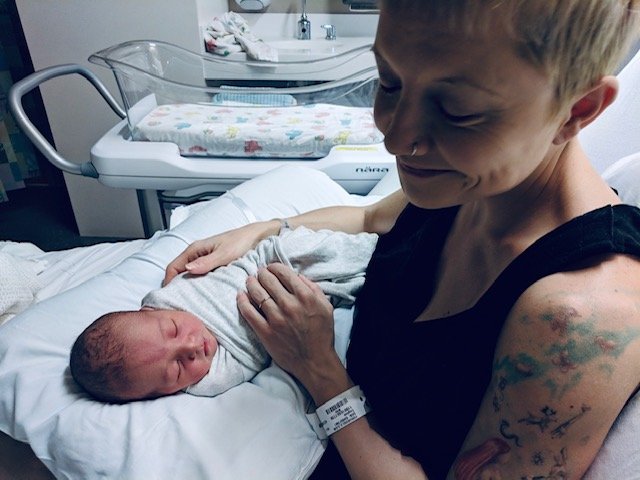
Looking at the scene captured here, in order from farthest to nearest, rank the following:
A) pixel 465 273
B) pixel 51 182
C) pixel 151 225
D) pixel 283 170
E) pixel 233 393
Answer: pixel 51 182 < pixel 151 225 < pixel 283 170 < pixel 233 393 < pixel 465 273

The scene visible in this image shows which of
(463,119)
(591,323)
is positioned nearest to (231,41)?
(463,119)

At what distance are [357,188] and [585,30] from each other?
1.24 metres

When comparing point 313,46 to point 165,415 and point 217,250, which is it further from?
point 165,415

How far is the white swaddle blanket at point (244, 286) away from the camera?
2.98 ft

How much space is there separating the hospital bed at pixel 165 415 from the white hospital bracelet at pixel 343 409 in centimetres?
5

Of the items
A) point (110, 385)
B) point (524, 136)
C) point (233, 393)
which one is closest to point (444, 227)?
point (524, 136)

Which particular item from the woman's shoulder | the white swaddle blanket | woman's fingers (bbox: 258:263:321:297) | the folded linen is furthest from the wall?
the woman's shoulder

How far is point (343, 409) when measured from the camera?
76 cm

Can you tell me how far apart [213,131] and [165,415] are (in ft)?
3.58

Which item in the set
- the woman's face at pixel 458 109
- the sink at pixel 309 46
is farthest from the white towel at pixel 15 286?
the sink at pixel 309 46

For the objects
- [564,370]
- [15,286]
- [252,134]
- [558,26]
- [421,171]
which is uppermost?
[558,26]

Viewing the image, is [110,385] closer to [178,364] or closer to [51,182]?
[178,364]

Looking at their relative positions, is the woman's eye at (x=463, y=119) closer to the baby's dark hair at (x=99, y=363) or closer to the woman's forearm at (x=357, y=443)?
the woman's forearm at (x=357, y=443)

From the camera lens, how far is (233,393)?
837 mm
